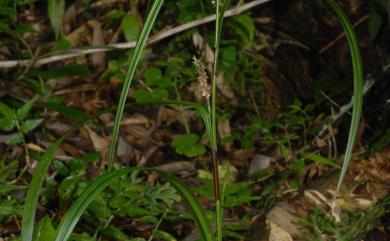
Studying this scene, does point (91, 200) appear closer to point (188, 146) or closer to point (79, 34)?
point (188, 146)

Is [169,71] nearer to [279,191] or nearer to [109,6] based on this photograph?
[109,6]

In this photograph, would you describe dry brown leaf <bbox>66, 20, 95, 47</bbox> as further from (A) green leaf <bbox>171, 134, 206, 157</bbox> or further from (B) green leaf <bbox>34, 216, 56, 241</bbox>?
(B) green leaf <bbox>34, 216, 56, 241</bbox>

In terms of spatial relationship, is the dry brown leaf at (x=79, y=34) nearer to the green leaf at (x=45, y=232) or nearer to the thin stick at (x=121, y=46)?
the thin stick at (x=121, y=46)

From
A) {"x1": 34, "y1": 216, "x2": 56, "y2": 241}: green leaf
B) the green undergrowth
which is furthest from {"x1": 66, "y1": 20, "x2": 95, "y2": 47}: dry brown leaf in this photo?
{"x1": 34, "y1": 216, "x2": 56, "y2": 241}: green leaf

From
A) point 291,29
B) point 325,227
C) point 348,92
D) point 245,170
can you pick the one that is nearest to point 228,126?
point 245,170

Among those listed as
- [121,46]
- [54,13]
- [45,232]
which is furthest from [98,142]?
Result: [45,232]

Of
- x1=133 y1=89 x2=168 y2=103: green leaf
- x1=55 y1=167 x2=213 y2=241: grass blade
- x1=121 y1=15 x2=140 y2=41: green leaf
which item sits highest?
x1=121 y1=15 x2=140 y2=41: green leaf
